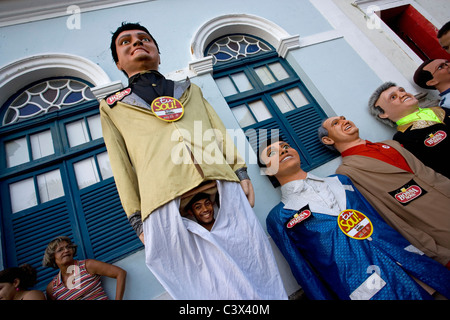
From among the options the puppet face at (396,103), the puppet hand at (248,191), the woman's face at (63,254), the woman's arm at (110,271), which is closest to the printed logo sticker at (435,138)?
the puppet face at (396,103)

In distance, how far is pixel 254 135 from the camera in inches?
112

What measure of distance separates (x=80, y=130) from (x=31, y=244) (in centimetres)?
143

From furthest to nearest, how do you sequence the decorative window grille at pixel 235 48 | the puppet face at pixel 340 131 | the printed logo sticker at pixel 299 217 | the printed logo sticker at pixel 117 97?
the decorative window grille at pixel 235 48 → the puppet face at pixel 340 131 → the printed logo sticker at pixel 299 217 → the printed logo sticker at pixel 117 97

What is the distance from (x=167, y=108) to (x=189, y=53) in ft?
6.90

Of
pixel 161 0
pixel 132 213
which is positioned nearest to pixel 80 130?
pixel 132 213

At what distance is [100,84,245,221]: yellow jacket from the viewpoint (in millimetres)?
1291

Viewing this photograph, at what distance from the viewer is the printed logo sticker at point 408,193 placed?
2008 mm

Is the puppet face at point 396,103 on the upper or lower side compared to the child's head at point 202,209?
upper

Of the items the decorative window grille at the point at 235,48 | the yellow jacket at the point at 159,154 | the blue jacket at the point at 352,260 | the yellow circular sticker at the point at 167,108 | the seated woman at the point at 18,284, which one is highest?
the decorative window grille at the point at 235,48

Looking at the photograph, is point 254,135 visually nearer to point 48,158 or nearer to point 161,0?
point 48,158

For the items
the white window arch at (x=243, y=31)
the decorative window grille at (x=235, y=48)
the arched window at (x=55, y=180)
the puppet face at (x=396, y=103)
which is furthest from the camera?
the decorative window grille at (x=235, y=48)

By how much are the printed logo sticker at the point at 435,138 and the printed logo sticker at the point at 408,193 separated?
605 mm

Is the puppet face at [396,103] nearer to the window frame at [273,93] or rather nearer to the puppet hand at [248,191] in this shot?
the window frame at [273,93]

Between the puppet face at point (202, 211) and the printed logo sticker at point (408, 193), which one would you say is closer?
the puppet face at point (202, 211)
